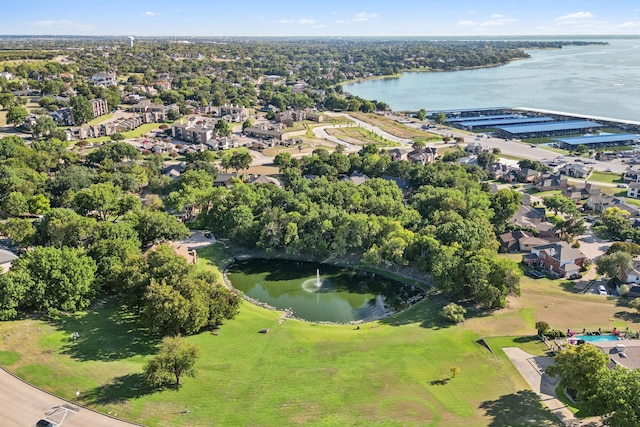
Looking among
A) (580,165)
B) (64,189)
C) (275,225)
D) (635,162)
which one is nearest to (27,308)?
(275,225)

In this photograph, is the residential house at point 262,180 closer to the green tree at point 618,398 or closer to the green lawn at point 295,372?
the green lawn at point 295,372

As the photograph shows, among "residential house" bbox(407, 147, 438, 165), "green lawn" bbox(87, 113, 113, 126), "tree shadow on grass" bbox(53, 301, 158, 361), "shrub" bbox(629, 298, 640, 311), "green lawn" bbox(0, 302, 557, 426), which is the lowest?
"green lawn" bbox(0, 302, 557, 426)

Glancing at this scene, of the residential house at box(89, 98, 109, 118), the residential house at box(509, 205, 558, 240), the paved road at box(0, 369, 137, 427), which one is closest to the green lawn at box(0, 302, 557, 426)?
the paved road at box(0, 369, 137, 427)

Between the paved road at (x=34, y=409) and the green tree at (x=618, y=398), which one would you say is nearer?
the green tree at (x=618, y=398)

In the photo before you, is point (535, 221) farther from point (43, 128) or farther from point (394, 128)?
point (43, 128)

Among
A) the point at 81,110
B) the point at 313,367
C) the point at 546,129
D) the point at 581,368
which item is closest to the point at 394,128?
the point at 546,129

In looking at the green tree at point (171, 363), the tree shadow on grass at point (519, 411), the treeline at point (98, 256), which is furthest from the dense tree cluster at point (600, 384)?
the treeline at point (98, 256)

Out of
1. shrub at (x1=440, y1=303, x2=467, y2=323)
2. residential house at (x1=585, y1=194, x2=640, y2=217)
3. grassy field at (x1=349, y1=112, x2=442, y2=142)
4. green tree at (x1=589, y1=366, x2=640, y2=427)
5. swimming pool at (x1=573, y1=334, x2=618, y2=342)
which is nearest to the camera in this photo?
green tree at (x1=589, y1=366, x2=640, y2=427)

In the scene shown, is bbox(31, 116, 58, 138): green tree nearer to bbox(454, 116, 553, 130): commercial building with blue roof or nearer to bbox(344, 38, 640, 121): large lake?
bbox(454, 116, 553, 130): commercial building with blue roof
